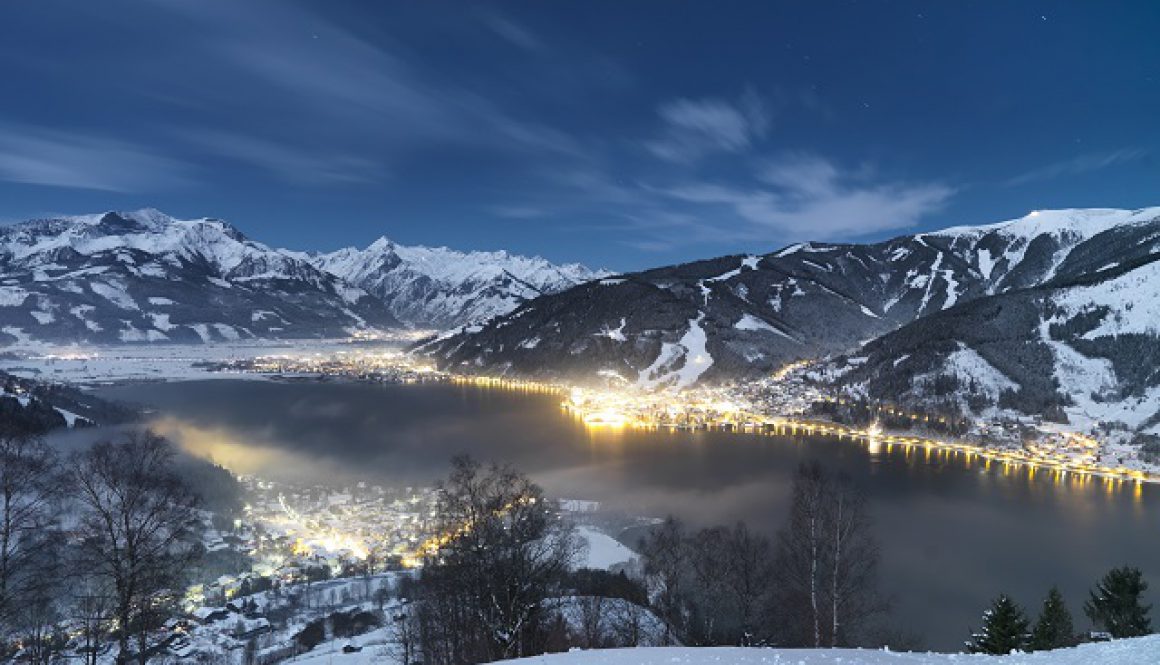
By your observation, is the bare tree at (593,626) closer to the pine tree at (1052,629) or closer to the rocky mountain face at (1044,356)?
the pine tree at (1052,629)

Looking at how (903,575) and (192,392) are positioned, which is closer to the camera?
(903,575)

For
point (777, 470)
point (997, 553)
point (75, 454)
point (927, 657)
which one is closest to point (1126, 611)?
point (927, 657)

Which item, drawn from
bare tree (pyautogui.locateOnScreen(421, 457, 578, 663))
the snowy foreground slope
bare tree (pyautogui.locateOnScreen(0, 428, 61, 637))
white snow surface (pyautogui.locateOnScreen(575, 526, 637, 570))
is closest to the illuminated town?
white snow surface (pyautogui.locateOnScreen(575, 526, 637, 570))

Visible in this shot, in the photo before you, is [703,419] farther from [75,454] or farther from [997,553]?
[75,454]

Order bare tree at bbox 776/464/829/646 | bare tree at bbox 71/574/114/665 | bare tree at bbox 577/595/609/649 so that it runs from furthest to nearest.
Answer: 1. bare tree at bbox 577/595/609/649
2. bare tree at bbox 776/464/829/646
3. bare tree at bbox 71/574/114/665

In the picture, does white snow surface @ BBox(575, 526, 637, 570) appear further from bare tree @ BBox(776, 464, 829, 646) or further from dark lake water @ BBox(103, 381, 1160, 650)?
bare tree @ BBox(776, 464, 829, 646)

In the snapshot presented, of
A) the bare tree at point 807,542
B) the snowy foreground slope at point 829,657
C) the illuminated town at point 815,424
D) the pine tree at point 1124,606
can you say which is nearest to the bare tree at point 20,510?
the snowy foreground slope at point 829,657
